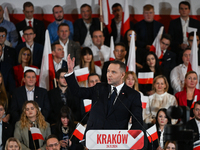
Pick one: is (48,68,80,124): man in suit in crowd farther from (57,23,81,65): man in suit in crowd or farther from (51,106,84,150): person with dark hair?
(57,23,81,65): man in suit in crowd

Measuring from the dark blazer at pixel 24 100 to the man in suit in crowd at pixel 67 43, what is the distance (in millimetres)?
1398

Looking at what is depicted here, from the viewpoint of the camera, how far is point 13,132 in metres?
5.31

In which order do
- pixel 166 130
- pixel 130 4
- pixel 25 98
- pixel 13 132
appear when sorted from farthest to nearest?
1. pixel 130 4
2. pixel 25 98
3. pixel 13 132
4. pixel 166 130

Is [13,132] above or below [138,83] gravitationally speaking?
below

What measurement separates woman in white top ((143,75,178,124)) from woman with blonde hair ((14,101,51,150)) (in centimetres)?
164

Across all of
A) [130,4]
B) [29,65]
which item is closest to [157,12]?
[130,4]

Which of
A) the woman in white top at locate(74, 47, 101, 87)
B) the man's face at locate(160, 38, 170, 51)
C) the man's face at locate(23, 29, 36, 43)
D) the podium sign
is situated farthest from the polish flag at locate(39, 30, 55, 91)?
the podium sign

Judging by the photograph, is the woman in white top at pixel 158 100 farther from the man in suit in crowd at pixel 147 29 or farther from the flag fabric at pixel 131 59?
the man in suit in crowd at pixel 147 29

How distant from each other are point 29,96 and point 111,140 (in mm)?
3374

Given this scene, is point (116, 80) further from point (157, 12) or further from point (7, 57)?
point (157, 12)

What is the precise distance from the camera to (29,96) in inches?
230

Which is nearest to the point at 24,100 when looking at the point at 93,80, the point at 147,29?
the point at 93,80

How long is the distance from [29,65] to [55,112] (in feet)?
3.86

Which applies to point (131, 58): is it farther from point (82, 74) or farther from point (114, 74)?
point (114, 74)
